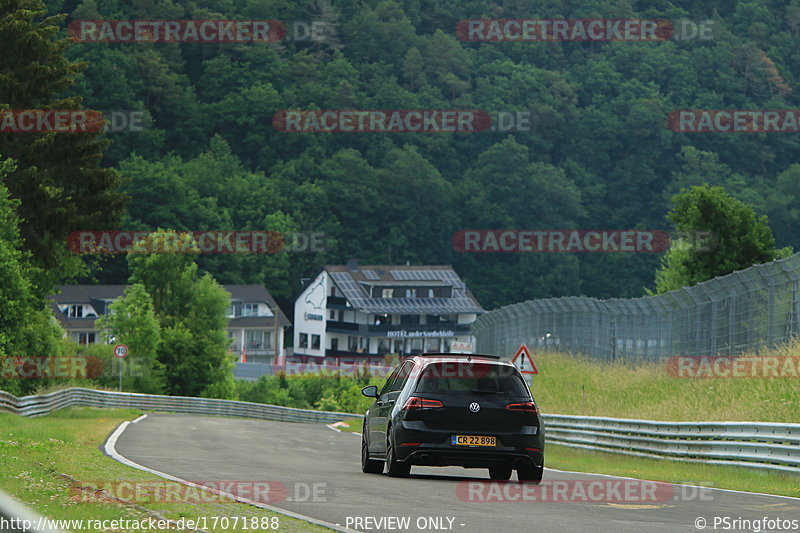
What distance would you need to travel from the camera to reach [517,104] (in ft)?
548

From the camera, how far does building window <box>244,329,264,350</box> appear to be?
134 meters

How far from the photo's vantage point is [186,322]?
3561 inches

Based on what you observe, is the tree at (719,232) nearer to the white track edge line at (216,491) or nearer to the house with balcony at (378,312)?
the white track edge line at (216,491)

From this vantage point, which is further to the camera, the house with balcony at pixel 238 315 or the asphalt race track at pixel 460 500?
the house with balcony at pixel 238 315

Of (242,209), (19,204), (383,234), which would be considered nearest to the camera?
(19,204)

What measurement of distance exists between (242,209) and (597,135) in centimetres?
4824

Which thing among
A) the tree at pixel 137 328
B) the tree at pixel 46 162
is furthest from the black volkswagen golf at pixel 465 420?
the tree at pixel 137 328

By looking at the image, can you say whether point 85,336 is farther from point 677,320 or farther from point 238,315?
point 677,320

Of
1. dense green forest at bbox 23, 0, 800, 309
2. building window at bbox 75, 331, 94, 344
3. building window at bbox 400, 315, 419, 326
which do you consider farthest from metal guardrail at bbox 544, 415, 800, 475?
dense green forest at bbox 23, 0, 800, 309

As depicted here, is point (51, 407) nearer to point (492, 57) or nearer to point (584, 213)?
point (584, 213)

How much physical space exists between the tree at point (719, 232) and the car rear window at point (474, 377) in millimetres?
49435

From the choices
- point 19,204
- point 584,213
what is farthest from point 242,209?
point 19,204

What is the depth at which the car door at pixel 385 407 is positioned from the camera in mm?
15484

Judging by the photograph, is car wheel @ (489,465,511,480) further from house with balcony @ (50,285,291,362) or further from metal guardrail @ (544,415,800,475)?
house with balcony @ (50,285,291,362)
